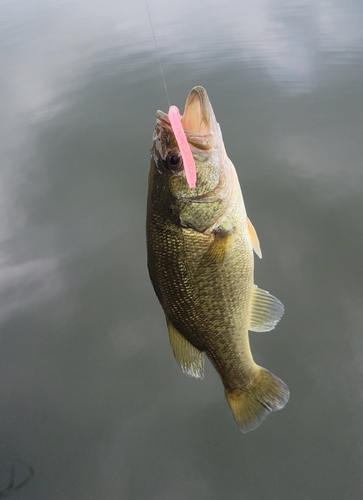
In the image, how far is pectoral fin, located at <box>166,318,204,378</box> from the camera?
5.00 feet

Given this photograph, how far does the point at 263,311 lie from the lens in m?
1.64

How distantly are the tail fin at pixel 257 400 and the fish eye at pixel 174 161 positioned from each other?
3.35 ft

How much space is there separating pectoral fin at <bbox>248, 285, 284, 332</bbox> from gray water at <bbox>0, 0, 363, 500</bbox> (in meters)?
1.50

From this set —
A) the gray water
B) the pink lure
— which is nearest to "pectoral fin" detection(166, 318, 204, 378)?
the pink lure

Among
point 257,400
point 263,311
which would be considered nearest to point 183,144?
point 263,311

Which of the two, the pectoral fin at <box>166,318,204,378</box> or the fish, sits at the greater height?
the fish

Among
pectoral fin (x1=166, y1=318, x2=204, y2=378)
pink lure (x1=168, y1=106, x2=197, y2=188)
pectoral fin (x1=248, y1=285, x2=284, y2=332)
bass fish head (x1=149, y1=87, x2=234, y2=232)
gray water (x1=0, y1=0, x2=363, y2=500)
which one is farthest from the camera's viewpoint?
gray water (x1=0, y1=0, x2=363, y2=500)

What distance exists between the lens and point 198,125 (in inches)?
52.8

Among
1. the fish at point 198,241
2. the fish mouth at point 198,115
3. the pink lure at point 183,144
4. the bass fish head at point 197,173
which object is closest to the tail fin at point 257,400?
the fish at point 198,241

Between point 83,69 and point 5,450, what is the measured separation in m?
7.42

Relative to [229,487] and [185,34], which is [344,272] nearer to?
[229,487]

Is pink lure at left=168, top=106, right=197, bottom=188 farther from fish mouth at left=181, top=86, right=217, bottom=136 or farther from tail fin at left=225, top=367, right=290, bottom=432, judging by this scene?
tail fin at left=225, top=367, right=290, bottom=432

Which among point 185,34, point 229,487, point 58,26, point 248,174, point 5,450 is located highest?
point 58,26

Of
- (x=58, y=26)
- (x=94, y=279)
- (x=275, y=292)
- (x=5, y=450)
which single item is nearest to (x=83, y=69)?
(x=58, y=26)
